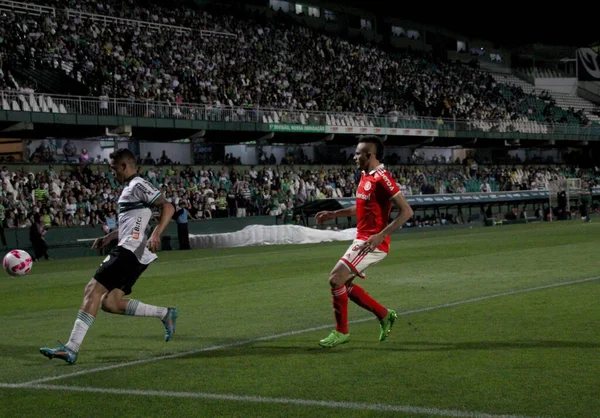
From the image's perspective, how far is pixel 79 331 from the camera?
7.94 meters

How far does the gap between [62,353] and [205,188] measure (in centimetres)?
3016

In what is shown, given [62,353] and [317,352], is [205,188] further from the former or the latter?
[62,353]

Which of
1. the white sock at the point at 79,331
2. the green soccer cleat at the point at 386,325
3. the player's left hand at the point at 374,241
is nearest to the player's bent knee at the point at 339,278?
the player's left hand at the point at 374,241

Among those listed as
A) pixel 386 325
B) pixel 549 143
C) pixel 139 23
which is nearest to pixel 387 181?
pixel 386 325

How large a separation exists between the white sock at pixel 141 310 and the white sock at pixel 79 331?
63cm

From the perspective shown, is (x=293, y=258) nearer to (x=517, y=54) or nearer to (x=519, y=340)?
(x=519, y=340)

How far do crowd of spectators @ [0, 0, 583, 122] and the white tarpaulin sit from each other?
903 cm

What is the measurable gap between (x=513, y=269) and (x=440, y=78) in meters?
48.8

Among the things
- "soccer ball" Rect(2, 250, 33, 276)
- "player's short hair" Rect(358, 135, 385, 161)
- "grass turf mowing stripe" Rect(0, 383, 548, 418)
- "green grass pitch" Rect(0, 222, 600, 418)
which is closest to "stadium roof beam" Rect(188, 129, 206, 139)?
"green grass pitch" Rect(0, 222, 600, 418)

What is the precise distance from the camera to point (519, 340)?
8.62 meters

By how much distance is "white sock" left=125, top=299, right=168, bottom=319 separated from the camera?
8.59 m

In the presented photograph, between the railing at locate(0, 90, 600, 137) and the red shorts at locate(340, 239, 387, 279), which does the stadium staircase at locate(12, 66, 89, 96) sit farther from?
the red shorts at locate(340, 239, 387, 279)

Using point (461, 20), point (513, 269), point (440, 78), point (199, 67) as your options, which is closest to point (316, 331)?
point (513, 269)

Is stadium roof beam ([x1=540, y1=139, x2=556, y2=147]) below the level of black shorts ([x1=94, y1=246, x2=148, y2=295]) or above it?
above
